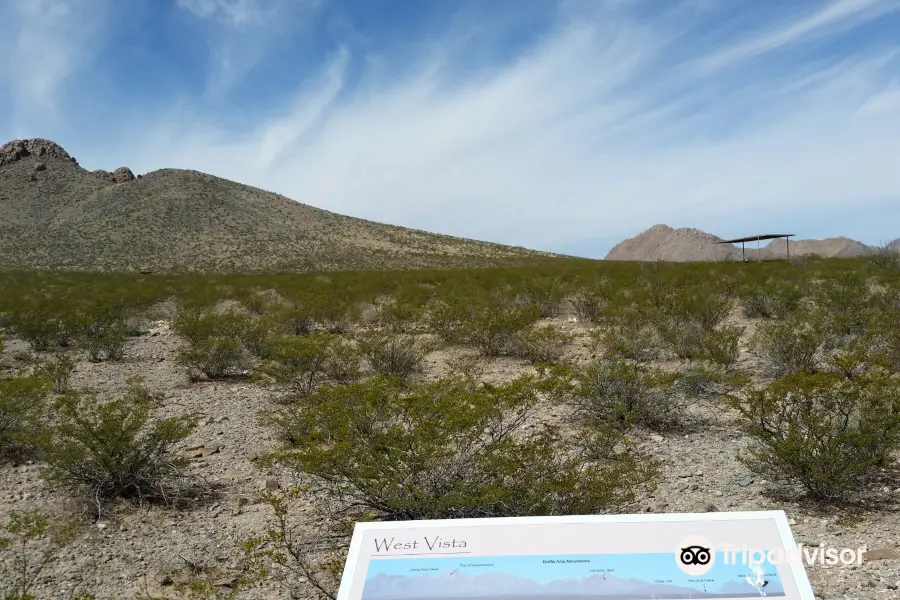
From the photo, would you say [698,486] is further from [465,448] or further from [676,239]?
[676,239]

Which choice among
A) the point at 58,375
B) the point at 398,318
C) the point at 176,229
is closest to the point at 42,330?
the point at 58,375

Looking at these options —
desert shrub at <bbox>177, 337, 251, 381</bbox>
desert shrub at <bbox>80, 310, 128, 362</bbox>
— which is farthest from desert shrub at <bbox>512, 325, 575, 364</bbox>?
desert shrub at <bbox>80, 310, 128, 362</bbox>

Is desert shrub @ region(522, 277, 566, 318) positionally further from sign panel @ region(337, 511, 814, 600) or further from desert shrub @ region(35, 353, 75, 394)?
sign panel @ region(337, 511, 814, 600)

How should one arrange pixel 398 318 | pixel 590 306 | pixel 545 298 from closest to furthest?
pixel 398 318
pixel 590 306
pixel 545 298

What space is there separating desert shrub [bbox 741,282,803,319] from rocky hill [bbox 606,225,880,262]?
358ft

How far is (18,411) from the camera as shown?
7816 millimetres

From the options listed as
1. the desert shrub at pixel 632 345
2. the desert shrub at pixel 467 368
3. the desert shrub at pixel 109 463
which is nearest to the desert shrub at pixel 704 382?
the desert shrub at pixel 632 345

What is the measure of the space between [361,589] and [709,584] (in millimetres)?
1618

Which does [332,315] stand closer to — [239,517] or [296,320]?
[296,320]

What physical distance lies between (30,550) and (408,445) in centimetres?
336

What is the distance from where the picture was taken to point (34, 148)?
95.1 metres

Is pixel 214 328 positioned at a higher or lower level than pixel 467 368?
higher

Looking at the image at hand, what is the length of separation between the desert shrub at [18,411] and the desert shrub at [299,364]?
3014mm

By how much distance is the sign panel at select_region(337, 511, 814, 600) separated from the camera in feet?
9.57
